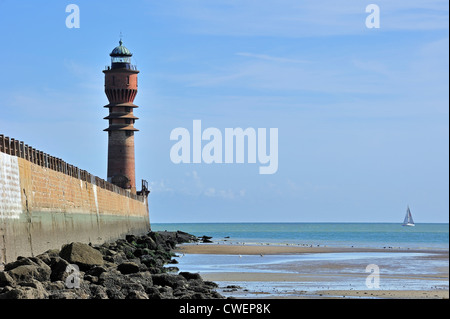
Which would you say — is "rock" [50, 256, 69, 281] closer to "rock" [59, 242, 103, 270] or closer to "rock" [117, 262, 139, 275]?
"rock" [59, 242, 103, 270]

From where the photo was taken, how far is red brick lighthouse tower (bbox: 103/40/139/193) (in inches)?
2331

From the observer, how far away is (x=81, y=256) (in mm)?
18922

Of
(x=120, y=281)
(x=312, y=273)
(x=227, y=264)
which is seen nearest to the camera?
(x=120, y=281)

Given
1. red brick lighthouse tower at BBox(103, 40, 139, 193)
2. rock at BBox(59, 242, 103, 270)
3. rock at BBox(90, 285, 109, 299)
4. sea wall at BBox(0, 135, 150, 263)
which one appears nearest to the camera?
rock at BBox(90, 285, 109, 299)

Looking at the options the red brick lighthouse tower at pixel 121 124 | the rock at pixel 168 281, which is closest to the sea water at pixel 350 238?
the red brick lighthouse tower at pixel 121 124

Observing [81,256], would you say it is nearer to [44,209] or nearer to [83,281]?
[83,281]

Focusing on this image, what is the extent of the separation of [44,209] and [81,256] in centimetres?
520

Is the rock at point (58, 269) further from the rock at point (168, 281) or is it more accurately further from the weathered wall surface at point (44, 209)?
the rock at point (168, 281)

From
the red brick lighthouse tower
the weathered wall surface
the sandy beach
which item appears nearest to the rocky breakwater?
the weathered wall surface

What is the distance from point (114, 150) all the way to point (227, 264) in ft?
89.8

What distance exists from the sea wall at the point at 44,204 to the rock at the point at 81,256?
3.95ft

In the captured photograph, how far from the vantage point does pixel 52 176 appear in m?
26.3
